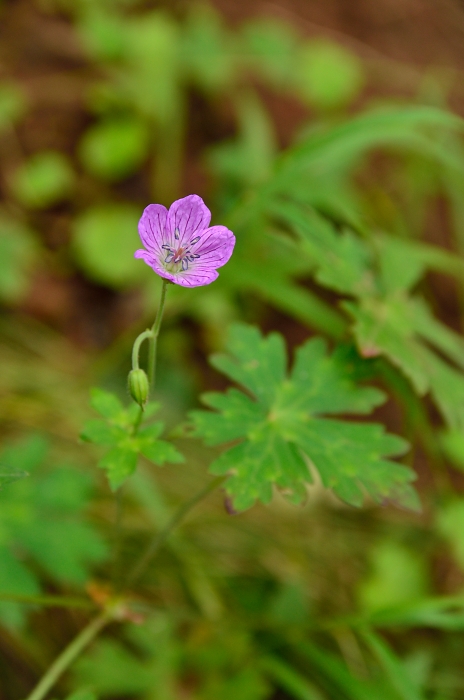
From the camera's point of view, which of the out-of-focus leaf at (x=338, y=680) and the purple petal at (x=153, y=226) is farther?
the out-of-focus leaf at (x=338, y=680)

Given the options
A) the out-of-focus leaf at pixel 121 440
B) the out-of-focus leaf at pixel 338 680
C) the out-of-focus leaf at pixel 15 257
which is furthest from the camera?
the out-of-focus leaf at pixel 15 257

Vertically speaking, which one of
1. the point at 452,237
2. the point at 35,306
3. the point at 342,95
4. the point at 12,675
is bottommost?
the point at 12,675

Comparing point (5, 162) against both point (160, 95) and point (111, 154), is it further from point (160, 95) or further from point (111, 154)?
point (160, 95)

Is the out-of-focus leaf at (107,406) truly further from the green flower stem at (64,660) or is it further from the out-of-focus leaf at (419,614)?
the out-of-focus leaf at (419,614)

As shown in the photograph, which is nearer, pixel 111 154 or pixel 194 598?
pixel 194 598

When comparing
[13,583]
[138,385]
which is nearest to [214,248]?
[138,385]

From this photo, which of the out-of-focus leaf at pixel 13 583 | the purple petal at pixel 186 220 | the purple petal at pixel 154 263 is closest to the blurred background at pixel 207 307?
the out-of-focus leaf at pixel 13 583

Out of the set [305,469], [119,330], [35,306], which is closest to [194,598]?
[305,469]
